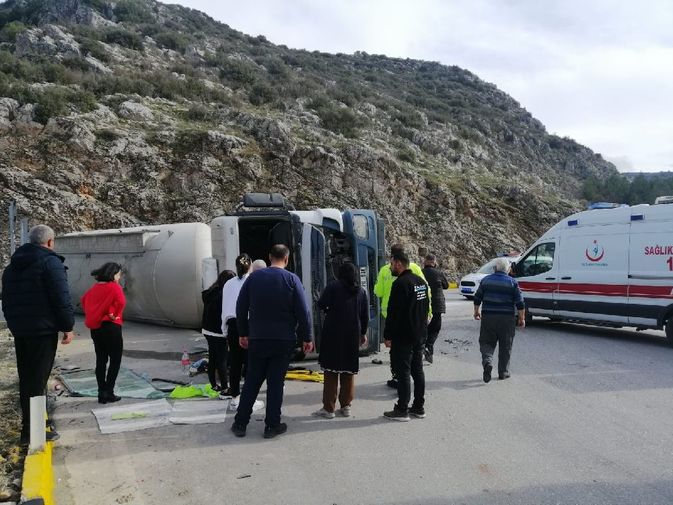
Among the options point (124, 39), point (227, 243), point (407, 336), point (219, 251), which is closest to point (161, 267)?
point (219, 251)

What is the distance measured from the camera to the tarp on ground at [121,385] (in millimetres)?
6660

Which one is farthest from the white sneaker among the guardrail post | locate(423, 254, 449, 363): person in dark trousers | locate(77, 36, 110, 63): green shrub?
locate(77, 36, 110, 63): green shrub

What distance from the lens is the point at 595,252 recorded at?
10812 millimetres

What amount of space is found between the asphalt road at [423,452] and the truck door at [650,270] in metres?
2.45

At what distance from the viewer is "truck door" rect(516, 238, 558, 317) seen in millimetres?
11711

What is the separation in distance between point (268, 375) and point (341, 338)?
91cm

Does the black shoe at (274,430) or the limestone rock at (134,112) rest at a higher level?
the limestone rock at (134,112)

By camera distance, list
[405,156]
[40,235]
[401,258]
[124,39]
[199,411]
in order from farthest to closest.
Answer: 1. [124,39]
2. [405,156]
3. [401,258]
4. [199,411]
5. [40,235]

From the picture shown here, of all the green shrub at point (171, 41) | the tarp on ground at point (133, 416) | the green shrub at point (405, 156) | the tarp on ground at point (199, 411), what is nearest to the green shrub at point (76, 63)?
the green shrub at point (171, 41)

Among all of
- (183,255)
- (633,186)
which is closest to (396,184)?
(183,255)

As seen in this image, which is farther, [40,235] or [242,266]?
[242,266]

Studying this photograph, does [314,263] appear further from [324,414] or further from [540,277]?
[540,277]

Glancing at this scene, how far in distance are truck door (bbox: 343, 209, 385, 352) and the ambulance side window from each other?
503 cm

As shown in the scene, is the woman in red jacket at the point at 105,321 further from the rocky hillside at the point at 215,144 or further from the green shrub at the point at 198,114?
the green shrub at the point at 198,114
